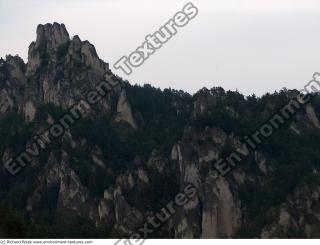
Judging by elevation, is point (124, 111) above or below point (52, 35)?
below

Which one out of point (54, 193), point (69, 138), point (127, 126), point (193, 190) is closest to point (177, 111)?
point (127, 126)

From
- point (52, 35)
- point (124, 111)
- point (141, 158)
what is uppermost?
point (52, 35)

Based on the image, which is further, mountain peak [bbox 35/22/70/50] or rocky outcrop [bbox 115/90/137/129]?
mountain peak [bbox 35/22/70/50]

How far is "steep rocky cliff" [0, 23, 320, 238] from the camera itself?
6744 cm

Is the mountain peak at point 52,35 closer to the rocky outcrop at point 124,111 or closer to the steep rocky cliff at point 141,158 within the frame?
the steep rocky cliff at point 141,158

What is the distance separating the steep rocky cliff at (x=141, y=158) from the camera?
67.4 meters

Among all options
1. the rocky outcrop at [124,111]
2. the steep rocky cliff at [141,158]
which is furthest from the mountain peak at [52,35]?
the rocky outcrop at [124,111]

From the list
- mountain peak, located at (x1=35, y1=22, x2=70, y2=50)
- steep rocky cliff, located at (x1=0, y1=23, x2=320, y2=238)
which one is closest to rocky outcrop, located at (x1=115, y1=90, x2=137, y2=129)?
steep rocky cliff, located at (x1=0, y1=23, x2=320, y2=238)

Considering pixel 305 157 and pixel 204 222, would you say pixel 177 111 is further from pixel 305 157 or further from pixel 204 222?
pixel 204 222

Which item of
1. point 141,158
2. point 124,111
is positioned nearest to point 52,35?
point 124,111

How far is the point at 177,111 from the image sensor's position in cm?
10588

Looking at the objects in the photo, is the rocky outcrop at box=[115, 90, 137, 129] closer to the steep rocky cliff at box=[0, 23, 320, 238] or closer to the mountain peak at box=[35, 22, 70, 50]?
the steep rocky cliff at box=[0, 23, 320, 238]

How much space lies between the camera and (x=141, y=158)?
85.8 m

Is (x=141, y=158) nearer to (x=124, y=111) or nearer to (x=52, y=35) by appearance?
(x=124, y=111)
